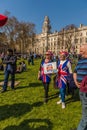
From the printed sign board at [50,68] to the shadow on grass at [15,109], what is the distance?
3.90ft

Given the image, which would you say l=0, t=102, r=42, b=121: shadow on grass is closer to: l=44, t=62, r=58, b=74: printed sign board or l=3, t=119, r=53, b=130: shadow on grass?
l=3, t=119, r=53, b=130: shadow on grass

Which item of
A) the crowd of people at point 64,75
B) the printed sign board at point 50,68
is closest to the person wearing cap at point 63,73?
the crowd of people at point 64,75

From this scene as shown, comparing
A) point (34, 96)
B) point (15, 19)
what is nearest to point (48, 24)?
point (15, 19)

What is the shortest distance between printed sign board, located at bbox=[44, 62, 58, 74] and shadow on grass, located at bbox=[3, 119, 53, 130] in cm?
214

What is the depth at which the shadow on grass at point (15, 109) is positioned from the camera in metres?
8.04

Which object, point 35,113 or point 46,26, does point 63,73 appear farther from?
point 46,26

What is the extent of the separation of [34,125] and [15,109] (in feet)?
5.66

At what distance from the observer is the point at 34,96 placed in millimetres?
10703

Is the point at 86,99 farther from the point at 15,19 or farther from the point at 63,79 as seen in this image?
the point at 15,19

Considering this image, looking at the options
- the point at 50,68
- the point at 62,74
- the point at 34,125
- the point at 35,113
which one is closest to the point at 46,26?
the point at 50,68

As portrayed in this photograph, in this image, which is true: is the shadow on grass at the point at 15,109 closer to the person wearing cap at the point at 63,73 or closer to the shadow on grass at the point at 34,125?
the shadow on grass at the point at 34,125

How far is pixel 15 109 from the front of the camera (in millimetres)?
8664

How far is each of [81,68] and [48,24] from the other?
6115 inches

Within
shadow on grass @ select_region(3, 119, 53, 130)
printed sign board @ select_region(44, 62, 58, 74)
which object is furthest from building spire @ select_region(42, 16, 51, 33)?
shadow on grass @ select_region(3, 119, 53, 130)
